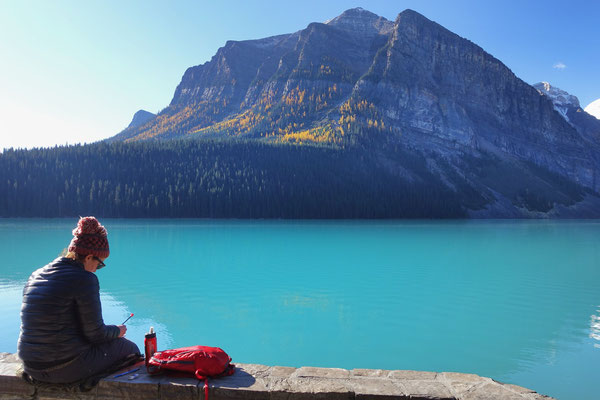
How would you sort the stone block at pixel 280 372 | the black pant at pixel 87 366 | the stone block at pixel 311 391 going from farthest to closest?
the stone block at pixel 280 372 → the stone block at pixel 311 391 → the black pant at pixel 87 366

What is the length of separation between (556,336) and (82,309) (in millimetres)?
14049

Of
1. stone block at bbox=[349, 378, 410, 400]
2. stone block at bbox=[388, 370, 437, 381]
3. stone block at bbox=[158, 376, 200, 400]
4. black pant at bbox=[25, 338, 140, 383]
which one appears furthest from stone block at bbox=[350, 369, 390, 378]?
black pant at bbox=[25, 338, 140, 383]

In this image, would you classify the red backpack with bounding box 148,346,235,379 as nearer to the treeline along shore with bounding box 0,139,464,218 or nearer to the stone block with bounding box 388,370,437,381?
the stone block with bounding box 388,370,437,381

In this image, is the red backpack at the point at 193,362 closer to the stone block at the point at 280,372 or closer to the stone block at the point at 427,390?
the stone block at the point at 280,372

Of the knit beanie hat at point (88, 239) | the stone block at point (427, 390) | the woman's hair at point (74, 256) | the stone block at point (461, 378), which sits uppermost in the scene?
the knit beanie hat at point (88, 239)

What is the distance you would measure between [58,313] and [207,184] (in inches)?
4377

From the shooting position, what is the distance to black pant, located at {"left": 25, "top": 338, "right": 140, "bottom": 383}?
5.12m

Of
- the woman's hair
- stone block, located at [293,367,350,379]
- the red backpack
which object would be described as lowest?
stone block, located at [293,367,350,379]

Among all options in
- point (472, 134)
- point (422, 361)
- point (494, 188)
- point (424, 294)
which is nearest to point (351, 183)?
point (494, 188)

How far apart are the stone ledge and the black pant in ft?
0.72

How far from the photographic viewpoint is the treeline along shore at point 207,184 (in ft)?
350

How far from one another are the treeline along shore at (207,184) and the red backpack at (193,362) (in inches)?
4156

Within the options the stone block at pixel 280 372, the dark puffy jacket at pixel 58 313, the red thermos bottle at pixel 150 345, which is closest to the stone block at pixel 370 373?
the stone block at pixel 280 372

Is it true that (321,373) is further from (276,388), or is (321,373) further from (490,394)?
(490,394)
